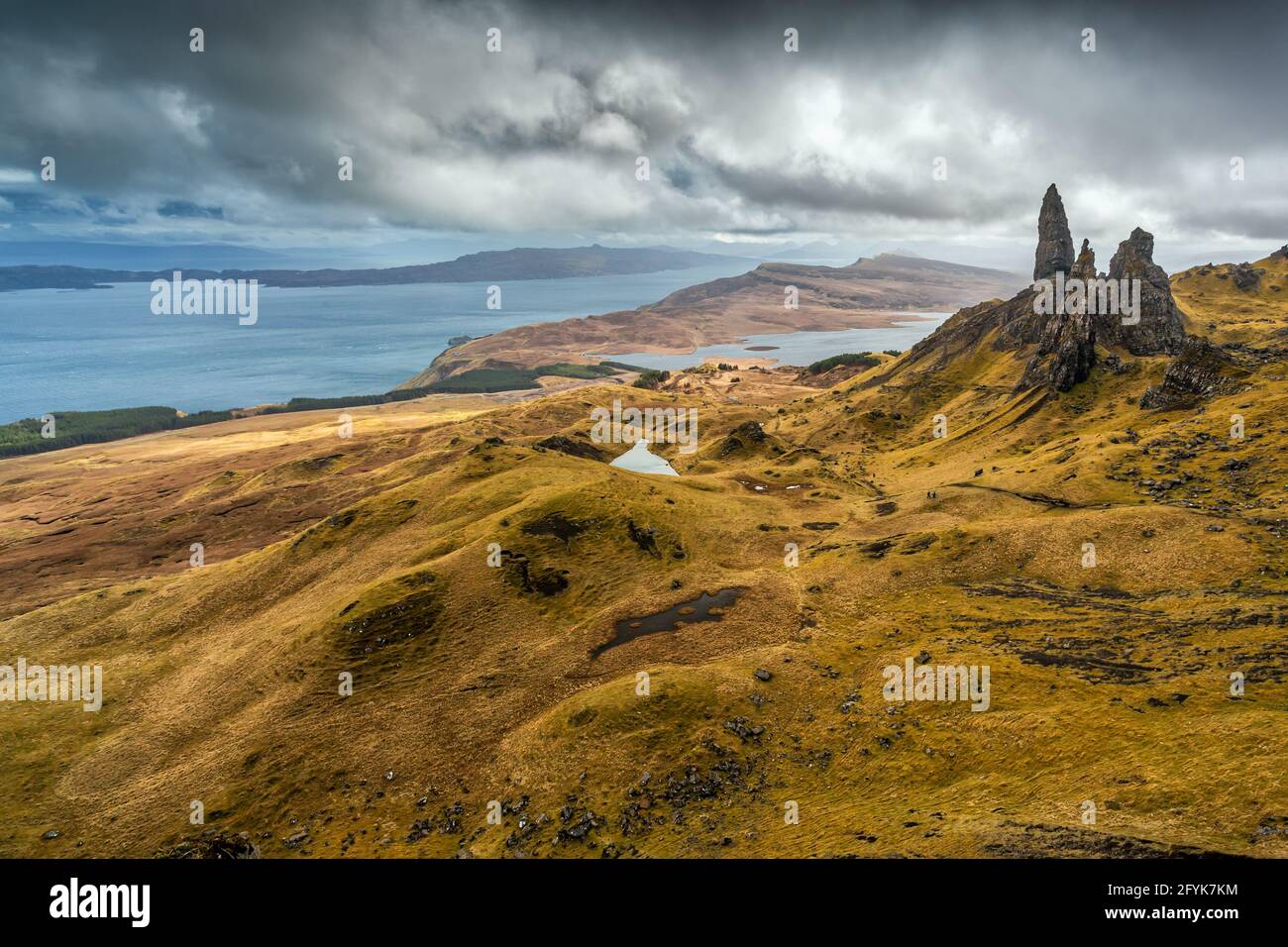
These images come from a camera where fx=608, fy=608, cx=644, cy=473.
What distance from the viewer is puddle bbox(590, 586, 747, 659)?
77294 millimetres

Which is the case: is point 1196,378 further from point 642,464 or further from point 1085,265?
point 642,464

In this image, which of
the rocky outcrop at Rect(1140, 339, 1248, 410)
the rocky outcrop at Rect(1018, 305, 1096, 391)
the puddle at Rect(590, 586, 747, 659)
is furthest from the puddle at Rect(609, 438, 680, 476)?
the rocky outcrop at Rect(1140, 339, 1248, 410)

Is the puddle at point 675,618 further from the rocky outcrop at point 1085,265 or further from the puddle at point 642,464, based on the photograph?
the rocky outcrop at point 1085,265

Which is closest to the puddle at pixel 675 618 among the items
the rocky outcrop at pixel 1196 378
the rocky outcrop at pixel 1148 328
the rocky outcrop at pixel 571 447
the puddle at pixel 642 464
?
the puddle at pixel 642 464

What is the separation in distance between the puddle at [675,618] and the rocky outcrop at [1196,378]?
9857 centimetres

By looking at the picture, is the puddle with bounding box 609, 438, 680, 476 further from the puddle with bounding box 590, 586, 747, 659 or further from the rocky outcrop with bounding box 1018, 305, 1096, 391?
the rocky outcrop with bounding box 1018, 305, 1096, 391

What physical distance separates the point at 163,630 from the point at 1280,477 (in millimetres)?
156466

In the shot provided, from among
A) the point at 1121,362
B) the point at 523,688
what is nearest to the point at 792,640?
the point at 523,688

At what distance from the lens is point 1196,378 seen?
115875 millimetres

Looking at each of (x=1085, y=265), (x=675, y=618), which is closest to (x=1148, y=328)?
(x=1085, y=265)

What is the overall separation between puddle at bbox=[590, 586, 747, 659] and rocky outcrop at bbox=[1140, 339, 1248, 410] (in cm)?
9857
